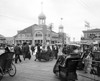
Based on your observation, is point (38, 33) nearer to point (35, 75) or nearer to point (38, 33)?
point (38, 33)

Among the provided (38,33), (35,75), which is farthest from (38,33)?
(35,75)

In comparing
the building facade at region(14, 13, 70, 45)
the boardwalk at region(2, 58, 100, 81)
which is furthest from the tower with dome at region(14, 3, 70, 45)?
the boardwalk at region(2, 58, 100, 81)

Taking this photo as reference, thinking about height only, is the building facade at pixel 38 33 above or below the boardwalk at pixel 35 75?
above

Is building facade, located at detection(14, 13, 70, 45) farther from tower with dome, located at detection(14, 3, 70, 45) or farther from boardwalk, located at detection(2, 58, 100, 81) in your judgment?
boardwalk, located at detection(2, 58, 100, 81)

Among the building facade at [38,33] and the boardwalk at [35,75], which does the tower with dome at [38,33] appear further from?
the boardwalk at [35,75]

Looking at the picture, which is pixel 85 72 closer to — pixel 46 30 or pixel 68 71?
pixel 68 71

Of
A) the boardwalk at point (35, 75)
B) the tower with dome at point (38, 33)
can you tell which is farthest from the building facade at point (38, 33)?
the boardwalk at point (35, 75)

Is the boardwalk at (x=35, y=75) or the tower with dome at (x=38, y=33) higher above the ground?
the tower with dome at (x=38, y=33)

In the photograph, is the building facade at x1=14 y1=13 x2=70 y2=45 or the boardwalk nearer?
the boardwalk

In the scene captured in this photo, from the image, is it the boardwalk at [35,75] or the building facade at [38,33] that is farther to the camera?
the building facade at [38,33]

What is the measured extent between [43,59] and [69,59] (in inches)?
354

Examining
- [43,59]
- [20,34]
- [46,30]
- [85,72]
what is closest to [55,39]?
[46,30]

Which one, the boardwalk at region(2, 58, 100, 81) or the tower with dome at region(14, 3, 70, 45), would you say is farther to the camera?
the tower with dome at region(14, 3, 70, 45)

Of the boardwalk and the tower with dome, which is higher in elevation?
the tower with dome
